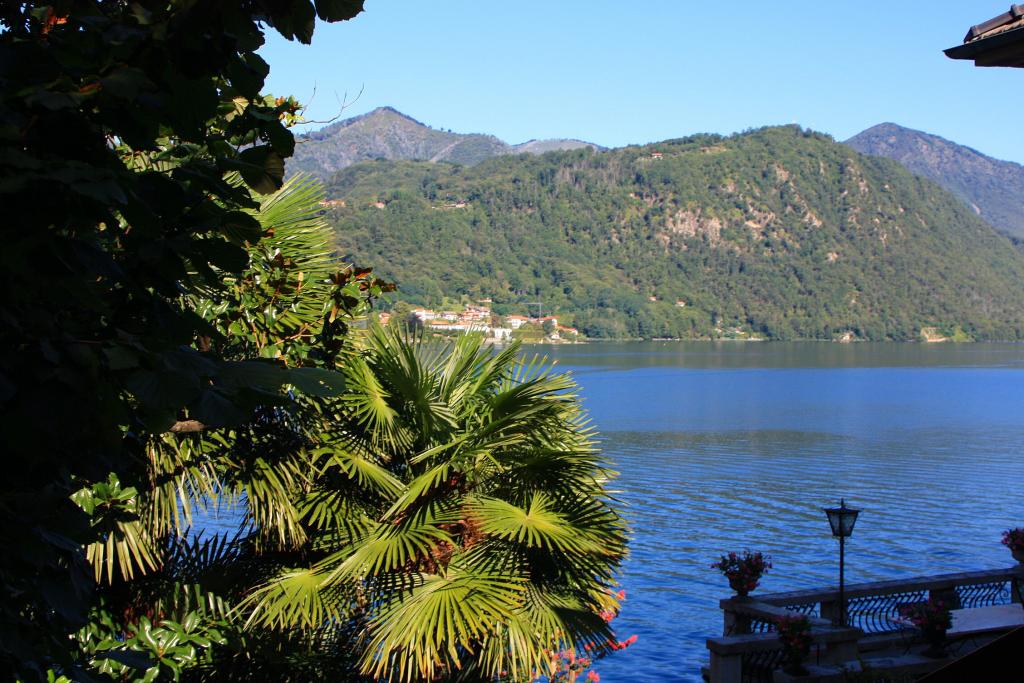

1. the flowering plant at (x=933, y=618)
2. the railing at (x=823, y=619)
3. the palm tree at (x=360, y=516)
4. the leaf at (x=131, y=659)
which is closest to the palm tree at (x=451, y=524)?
the palm tree at (x=360, y=516)

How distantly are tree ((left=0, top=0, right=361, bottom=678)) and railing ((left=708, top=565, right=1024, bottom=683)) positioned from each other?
878cm

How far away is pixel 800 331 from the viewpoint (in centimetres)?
17025

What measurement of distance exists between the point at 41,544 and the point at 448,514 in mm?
4779

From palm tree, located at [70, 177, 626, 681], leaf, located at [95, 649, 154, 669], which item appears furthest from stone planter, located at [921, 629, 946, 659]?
leaf, located at [95, 649, 154, 669]

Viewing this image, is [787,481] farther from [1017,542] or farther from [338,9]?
[338,9]

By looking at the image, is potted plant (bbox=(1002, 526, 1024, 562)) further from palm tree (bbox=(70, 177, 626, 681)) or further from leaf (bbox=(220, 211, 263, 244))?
leaf (bbox=(220, 211, 263, 244))

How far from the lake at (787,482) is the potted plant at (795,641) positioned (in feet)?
6.64

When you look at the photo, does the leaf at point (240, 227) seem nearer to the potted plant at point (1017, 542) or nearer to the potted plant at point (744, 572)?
the potted plant at point (744, 572)

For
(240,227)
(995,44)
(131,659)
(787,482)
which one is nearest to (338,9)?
(240,227)

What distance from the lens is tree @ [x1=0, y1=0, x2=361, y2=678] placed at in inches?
68.9

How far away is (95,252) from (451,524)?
16.3 ft

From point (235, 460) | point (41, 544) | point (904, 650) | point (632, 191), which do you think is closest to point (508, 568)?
point (235, 460)

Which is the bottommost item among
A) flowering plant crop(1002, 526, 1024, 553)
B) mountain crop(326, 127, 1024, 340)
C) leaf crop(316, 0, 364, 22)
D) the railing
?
the railing

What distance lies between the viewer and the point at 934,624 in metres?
10.4
